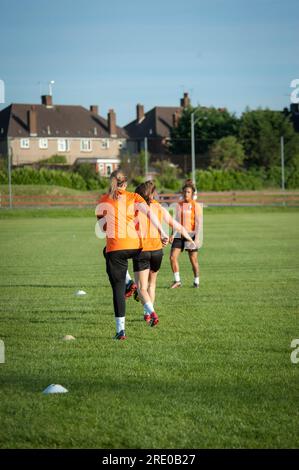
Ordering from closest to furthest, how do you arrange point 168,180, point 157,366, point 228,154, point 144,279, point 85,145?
1. point 157,366
2. point 144,279
3. point 168,180
4. point 228,154
5. point 85,145

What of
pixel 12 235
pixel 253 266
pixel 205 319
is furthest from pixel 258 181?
pixel 205 319

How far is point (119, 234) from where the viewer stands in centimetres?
970

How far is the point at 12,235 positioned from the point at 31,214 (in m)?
16.2

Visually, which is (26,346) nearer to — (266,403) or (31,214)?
(266,403)

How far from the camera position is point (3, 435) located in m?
5.78

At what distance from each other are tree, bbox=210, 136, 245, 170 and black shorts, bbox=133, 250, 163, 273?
71675 mm

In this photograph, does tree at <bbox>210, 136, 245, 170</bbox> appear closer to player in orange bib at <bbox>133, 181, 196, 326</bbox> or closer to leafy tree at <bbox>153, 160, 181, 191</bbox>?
leafy tree at <bbox>153, 160, 181, 191</bbox>

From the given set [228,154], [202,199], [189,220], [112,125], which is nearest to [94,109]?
[112,125]

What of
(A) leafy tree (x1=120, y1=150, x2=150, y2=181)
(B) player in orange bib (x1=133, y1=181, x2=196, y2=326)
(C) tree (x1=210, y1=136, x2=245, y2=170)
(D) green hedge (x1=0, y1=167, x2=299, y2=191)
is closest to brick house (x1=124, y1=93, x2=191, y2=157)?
(C) tree (x1=210, y1=136, x2=245, y2=170)

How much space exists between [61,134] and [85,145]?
13.7ft

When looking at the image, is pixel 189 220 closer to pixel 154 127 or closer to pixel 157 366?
pixel 157 366

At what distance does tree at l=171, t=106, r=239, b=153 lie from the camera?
91.1 meters

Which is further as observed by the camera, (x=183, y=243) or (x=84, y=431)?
(x=183, y=243)
